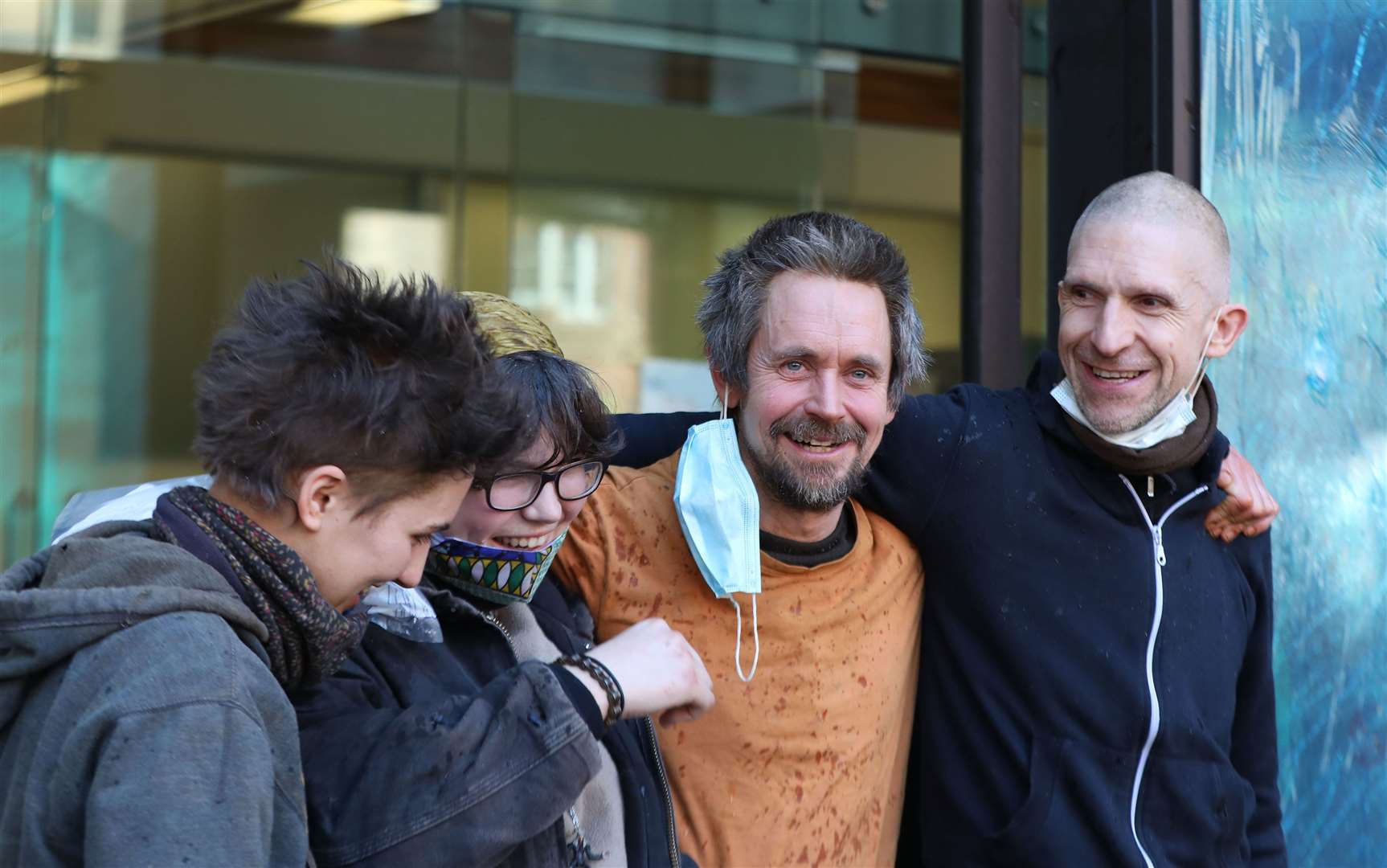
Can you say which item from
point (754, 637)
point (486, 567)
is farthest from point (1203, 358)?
point (486, 567)

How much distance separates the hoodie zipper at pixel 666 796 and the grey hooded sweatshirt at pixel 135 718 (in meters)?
0.73

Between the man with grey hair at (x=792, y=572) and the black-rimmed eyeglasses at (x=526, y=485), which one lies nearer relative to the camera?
the black-rimmed eyeglasses at (x=526, y=485)

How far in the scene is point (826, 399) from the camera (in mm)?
2426

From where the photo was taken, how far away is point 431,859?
1.67 metres

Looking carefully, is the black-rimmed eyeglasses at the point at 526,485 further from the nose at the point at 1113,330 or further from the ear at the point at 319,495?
the nose at the point at 1113,330

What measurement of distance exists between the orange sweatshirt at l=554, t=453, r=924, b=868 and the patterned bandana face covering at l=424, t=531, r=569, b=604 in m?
0.36

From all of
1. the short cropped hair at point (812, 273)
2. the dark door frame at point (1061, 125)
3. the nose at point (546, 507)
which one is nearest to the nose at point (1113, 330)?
the short cropped hair at point (812, 273)

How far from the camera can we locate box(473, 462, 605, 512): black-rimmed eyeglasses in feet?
6.59

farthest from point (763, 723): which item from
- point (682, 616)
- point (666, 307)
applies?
point (666, 307)

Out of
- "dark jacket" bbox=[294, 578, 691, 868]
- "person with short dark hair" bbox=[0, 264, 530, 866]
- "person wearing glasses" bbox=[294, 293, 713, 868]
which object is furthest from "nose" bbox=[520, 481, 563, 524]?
"dark jacket" bbox=[294, 578, 691, 868]

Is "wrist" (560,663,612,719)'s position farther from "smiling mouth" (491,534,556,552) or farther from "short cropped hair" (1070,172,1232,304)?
"short cropped hair" (1070,172,1232,304)

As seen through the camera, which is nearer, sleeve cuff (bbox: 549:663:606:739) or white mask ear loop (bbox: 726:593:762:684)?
sleeve cuff (bbox: 549:663:606:739)

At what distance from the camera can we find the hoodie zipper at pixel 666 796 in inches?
83.8

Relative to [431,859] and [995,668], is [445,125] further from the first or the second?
[431,859]
